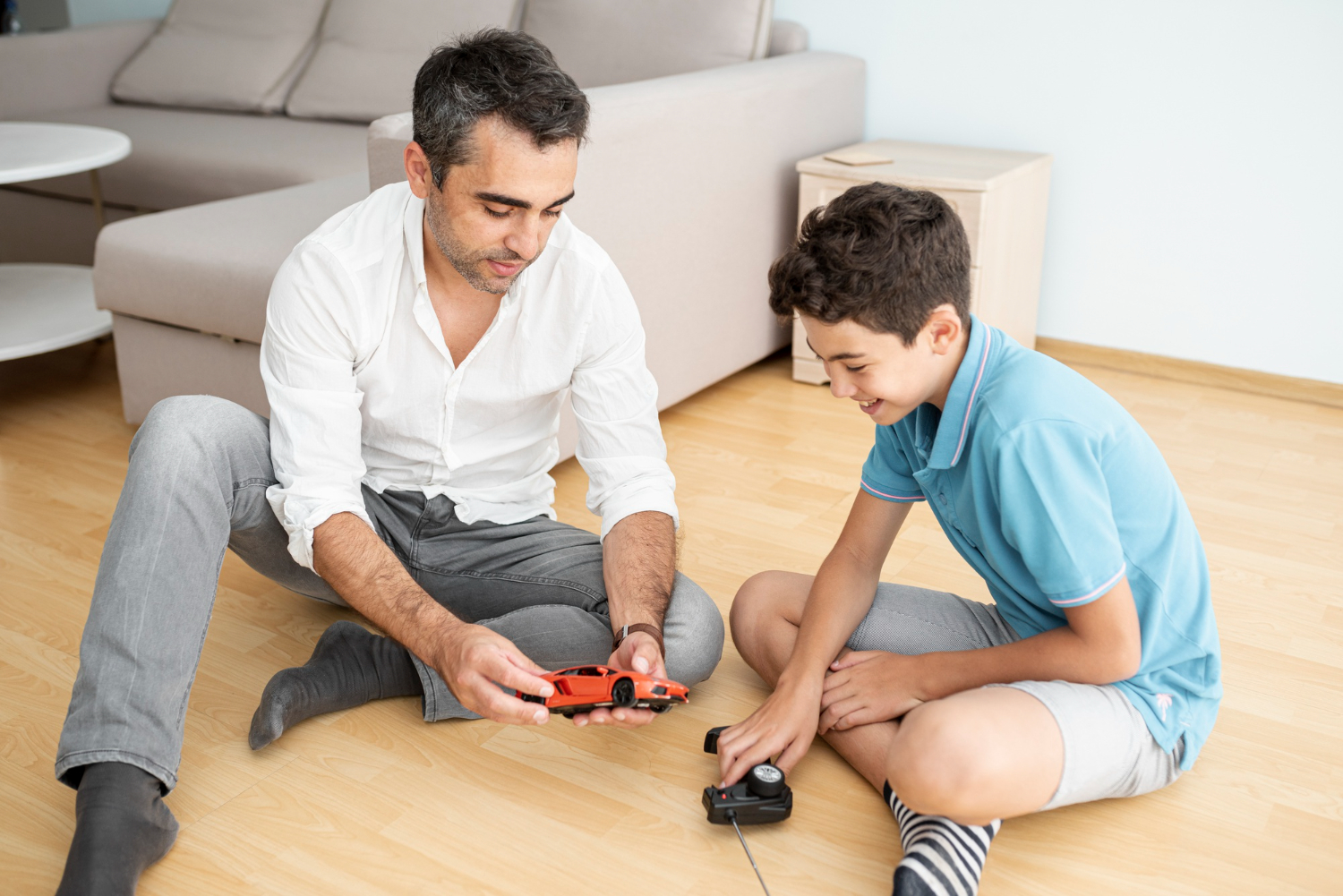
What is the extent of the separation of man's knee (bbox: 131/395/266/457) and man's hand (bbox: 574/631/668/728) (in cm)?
47

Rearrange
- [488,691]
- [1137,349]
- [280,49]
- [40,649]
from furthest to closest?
[280,49] → [1137,349] → [40,649] → [488,691]

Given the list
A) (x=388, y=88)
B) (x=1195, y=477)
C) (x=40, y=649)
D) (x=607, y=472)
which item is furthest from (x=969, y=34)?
(x=40, y=649)

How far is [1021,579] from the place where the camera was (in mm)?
1116

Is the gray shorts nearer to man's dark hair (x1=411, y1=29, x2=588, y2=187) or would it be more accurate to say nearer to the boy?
the boy

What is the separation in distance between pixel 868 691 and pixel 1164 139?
1.68 m

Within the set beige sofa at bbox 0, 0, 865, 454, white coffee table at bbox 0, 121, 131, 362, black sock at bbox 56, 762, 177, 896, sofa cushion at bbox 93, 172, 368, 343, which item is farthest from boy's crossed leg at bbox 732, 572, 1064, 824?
white coffee table at bbox 0, 121, 131, 362

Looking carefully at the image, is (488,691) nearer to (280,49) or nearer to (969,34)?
(969,34)

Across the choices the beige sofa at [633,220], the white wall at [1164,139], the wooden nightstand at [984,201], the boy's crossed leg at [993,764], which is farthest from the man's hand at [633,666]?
the white wall at [1164,139]

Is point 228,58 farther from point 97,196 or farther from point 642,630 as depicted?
point 642,630

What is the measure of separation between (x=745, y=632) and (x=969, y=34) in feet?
5.64

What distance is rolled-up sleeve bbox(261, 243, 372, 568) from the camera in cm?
120

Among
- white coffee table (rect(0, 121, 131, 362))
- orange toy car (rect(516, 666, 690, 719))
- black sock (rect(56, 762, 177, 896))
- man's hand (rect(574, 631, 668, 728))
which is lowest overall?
black sock (rect(56, 762, 177, 896))

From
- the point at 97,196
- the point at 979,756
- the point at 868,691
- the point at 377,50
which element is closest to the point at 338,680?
the point at 868,691

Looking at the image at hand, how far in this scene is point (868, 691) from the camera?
3.98ft
